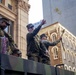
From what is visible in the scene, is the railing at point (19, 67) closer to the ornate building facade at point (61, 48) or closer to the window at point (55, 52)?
the ornate building facade at point (61, 48)

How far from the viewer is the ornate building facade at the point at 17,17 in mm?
12575

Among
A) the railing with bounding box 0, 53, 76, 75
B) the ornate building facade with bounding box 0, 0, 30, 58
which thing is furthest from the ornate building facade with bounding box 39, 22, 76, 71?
the railing with bounding box 0, 53, 76, 75

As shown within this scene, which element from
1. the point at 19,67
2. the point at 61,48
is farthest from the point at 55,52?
the point at 19,67

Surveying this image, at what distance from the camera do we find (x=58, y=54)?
28.4 meters

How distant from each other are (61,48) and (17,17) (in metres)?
15.9

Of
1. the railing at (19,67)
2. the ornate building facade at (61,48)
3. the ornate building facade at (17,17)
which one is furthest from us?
the ornate building facade at (61,48)

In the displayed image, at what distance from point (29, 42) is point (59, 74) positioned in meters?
1.05

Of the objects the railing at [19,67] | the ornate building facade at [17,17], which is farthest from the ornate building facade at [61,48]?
the railing at [19,67]

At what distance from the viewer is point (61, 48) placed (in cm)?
2831

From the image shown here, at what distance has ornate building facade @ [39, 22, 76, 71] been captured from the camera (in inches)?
1115

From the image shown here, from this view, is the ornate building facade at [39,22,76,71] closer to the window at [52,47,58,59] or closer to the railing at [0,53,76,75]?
the window at [52,47,58,59]

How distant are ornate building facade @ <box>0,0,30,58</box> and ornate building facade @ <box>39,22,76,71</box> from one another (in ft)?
46.0

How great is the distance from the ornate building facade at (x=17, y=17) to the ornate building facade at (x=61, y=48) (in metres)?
14.0

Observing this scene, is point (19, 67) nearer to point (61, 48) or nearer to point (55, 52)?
point (61, 48)
